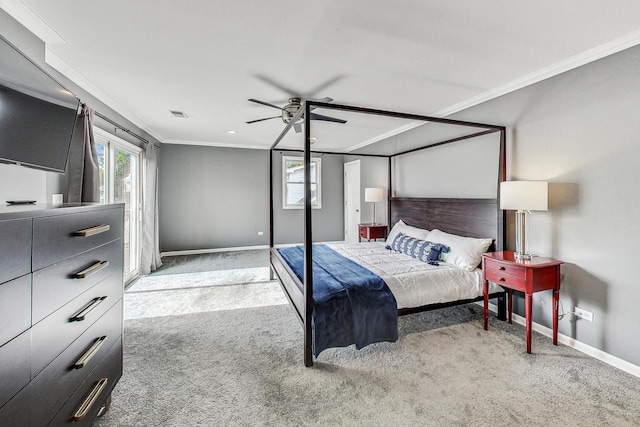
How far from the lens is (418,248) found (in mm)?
3281

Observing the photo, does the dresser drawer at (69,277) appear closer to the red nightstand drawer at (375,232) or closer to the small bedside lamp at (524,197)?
the small bedside lamp at (524,197)

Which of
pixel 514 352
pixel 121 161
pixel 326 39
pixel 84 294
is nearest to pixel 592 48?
pixel 326 39

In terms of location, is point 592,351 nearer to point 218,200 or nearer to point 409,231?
point 409,231

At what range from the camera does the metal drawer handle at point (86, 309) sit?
4.06 ft

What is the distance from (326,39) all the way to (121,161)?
3589mm

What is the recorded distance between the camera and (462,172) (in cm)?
344

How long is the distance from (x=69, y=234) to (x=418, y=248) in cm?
313

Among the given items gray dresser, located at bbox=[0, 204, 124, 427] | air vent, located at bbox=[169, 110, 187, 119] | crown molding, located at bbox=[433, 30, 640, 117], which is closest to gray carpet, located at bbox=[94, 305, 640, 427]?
gray dresser, located at bbox=[0, 204, 124, 427]

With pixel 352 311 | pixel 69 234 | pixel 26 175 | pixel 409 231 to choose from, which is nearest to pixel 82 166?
pixel 26 175

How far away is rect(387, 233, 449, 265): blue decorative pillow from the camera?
3.04 meters

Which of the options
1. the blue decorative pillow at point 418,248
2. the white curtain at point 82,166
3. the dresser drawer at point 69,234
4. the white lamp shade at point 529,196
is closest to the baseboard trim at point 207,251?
the white curtain at point 82,166

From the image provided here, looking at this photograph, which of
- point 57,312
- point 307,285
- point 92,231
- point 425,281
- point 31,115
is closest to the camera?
point 57,312

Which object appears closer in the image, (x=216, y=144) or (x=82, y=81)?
(x=82, y=81)

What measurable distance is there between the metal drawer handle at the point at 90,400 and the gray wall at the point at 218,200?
4.84 meters
